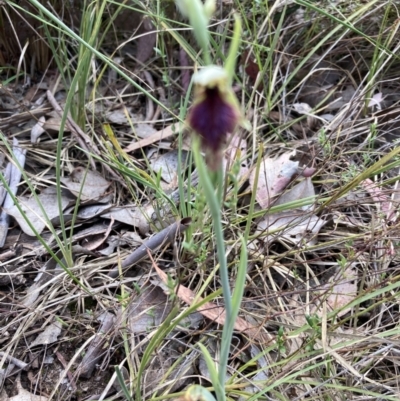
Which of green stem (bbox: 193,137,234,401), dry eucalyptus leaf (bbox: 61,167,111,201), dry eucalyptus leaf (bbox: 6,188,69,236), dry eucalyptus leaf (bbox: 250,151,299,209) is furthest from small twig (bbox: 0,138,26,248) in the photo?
green stem (bbox: 193,137,234,401)

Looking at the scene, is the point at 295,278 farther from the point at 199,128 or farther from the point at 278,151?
the point at 199,128

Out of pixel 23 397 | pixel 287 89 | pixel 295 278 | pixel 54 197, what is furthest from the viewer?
pixel 287 89

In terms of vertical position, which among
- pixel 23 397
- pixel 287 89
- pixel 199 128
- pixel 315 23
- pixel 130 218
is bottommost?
pixel 23 397

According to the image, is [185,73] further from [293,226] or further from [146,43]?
[293,226]

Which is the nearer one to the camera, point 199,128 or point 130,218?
point 199,128

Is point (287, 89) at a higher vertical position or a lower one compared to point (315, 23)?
lower

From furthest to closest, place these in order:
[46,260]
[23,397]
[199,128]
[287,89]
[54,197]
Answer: [287,89]
[54,197]
[46,260]
[23,397]
[199,128]

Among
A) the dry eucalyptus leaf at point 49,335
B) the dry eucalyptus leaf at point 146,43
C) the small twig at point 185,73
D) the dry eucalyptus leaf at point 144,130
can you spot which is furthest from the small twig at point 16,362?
the dry eucalyptus leaf at point 146,43

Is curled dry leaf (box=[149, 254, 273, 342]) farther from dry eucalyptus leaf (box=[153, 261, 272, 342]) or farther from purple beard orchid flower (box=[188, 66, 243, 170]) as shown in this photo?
purple beard orchid flower (box=[188, 66, 243, 170])

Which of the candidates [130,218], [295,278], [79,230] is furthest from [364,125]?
[79,230]
